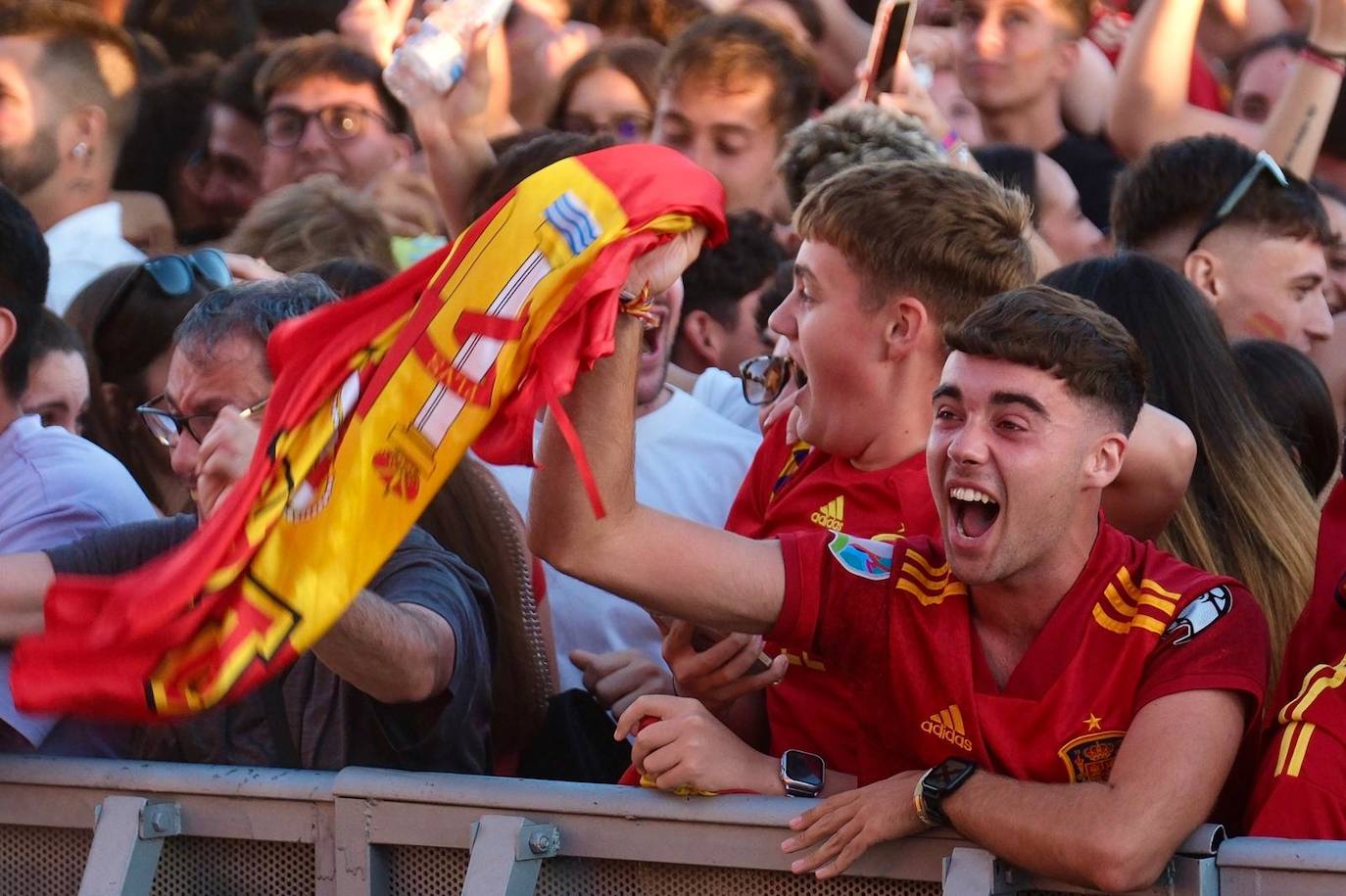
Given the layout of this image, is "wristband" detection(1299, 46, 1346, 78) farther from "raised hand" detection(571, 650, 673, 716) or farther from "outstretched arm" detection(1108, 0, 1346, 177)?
"raised hand" detection(571, 650, 673, 716)

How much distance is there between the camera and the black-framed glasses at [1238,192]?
4.65 metres

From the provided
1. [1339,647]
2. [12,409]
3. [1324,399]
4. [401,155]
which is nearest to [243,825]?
[12,409]

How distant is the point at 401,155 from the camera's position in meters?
→ 6.69

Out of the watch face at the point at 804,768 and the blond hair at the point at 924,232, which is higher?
the blond hair at the point at 924,232

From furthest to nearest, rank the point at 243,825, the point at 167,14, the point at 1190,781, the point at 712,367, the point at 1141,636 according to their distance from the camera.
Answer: the point at 167,14, the point at 712,367, the point at 243,825, the point at 1141,636, the point at 1190,781

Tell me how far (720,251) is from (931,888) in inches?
118

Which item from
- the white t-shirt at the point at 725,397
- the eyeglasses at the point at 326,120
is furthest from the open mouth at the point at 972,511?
the eyeglasses at the point at 326,120

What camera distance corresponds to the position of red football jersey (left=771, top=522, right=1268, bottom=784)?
2590mm

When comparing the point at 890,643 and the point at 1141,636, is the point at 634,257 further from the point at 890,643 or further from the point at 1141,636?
the point at 1141,636

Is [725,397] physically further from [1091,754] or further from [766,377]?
[1091,754]

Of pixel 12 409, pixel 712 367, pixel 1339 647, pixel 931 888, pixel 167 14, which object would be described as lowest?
pixel 167 14

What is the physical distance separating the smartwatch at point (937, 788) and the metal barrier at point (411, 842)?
4cm

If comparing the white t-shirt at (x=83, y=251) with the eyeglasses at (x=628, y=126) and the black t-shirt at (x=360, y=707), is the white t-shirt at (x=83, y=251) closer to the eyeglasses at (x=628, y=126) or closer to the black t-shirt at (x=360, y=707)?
the eyeglasses at (x=628, y=126)

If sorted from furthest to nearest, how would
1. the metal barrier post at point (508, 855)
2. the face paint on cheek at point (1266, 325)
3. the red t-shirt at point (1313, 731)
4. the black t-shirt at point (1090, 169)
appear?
1. the black t-shirt at point (1090, 169)
2. the face paint on cheek at point (1266, 325)
3. the metal barrier post at point (508, 855)
4. the red t-shirt at point (1313, 731)
